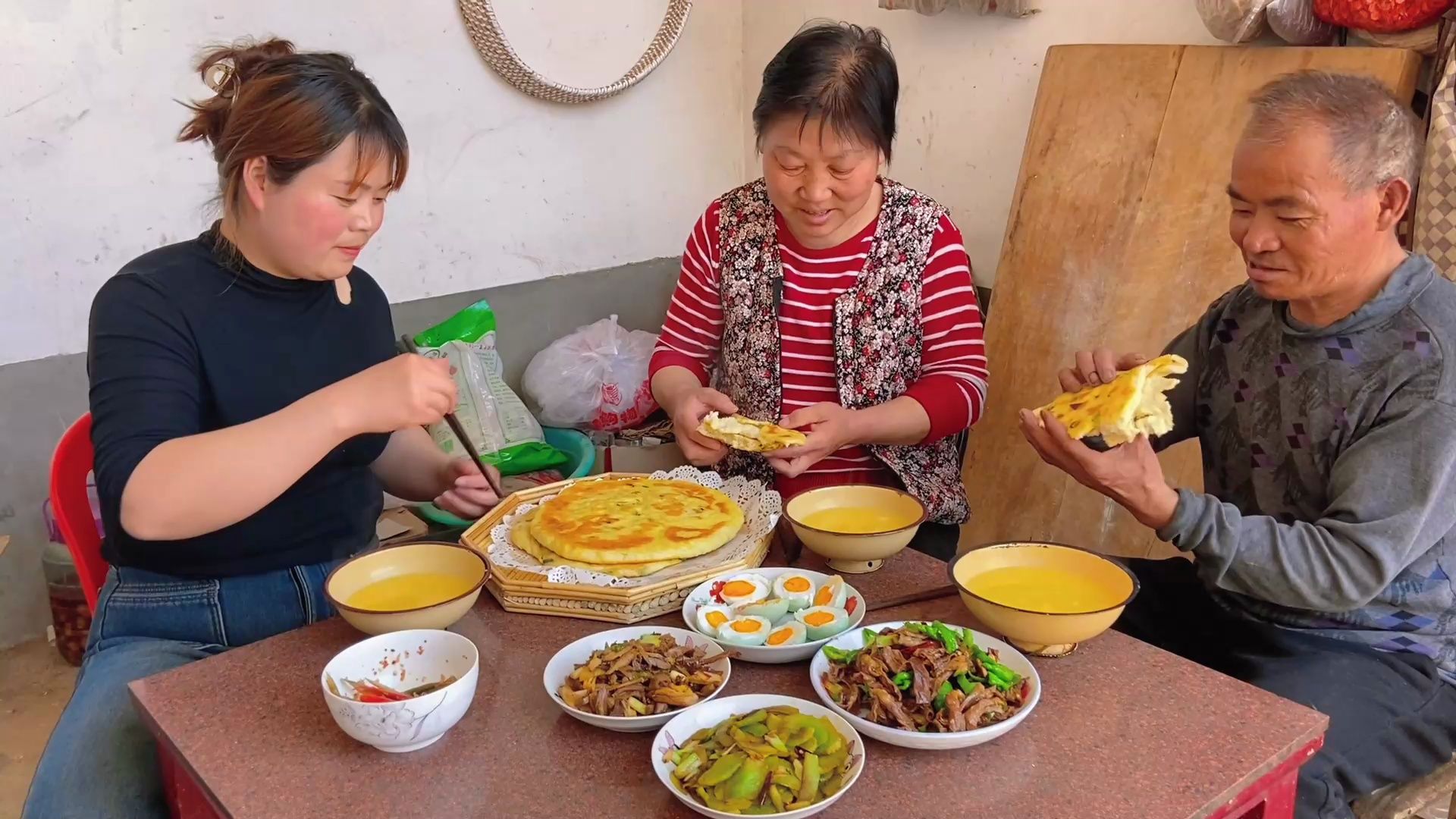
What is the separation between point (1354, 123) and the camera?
1547mm

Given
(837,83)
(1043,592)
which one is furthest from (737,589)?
(837,83)

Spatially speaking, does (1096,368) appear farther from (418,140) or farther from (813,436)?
(418,140)

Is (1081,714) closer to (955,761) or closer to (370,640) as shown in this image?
(955,761)

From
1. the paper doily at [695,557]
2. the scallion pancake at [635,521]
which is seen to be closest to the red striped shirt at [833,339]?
the paper doily at [695,557]

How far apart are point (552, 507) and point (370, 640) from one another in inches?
18.4

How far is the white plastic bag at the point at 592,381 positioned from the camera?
3.60 m

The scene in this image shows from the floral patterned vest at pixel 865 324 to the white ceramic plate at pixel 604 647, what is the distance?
0.87 m

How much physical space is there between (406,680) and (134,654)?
0.51 metres

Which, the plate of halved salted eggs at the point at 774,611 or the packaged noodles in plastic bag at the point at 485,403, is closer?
the plate of halved salted eggs at the point at 774,611

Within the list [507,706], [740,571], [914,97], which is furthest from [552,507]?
[914,97]

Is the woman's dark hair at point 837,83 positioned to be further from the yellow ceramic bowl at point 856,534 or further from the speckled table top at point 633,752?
the speckled table top at point 633,752

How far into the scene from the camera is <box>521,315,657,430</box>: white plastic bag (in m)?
3.60

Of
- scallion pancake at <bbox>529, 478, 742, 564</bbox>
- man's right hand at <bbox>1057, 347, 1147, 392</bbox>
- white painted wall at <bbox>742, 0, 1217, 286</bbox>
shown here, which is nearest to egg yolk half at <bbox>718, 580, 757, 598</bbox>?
scallion pancake at <bbox>529, 478, 742, 564</bbox>

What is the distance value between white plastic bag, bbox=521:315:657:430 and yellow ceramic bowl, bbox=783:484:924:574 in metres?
1.91
